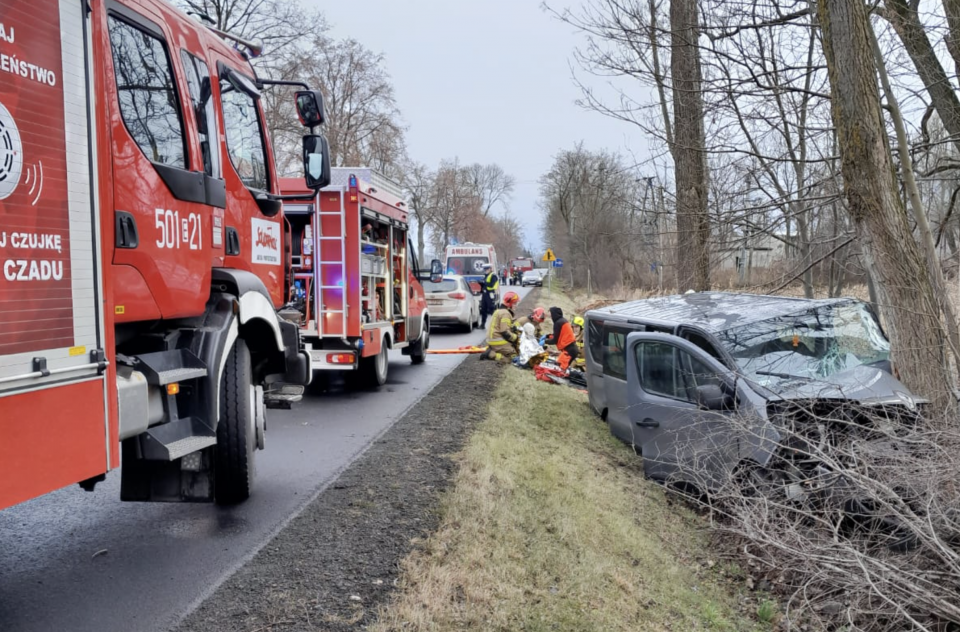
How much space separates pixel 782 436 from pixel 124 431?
4.15 m

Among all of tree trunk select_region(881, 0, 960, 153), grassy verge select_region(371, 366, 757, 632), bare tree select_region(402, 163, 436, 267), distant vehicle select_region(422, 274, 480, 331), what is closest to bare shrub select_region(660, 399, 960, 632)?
grassy verge select_region(371, 366, 757, 632)

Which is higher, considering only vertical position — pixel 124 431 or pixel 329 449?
pixel 124 431

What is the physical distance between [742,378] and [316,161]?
3715 millimetres

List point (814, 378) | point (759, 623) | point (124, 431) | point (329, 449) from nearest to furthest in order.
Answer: point (124, 431)
point (759, 623)
point (814, 378)
point (329, 449)

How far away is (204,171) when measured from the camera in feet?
14.1

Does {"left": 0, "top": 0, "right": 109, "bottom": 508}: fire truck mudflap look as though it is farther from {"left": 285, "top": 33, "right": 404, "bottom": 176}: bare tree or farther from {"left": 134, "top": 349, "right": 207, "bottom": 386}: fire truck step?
{"left": 285, "top": 33, "right": 404, "bottom": 176}: bare tree

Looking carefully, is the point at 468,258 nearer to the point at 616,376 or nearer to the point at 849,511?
the point at 616,376

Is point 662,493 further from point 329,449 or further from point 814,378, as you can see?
point 329,449

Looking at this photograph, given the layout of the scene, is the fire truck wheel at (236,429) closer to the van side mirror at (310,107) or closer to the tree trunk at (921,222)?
the van side mirror at (310,107)

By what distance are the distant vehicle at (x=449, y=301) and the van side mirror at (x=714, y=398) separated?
560 inches

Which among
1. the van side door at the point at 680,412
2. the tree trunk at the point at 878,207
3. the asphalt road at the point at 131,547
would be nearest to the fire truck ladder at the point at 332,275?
the asphalt road at the point at 131,547

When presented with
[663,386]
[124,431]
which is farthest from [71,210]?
[663,386]

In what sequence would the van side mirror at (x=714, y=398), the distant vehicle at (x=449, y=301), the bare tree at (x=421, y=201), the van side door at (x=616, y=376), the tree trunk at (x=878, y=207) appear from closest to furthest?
the van side mirror at (x=714, y=398)
the tree trunk at (x=878, y=207)
the van side door at (x=616, y=376)
the distant vehicle at (x=449, y=301)
the bare tree at (x=421, y=201)

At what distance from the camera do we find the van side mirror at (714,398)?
5.21 meters
